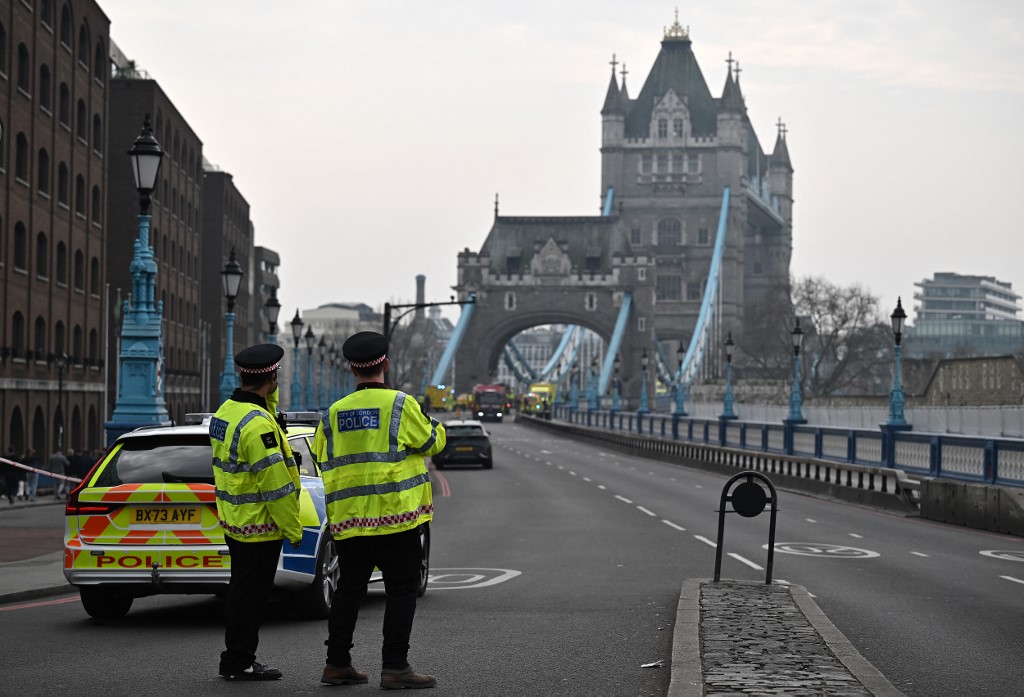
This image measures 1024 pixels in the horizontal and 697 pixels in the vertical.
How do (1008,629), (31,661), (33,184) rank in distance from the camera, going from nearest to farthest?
(31,661)
(1008,629)
(33,184)

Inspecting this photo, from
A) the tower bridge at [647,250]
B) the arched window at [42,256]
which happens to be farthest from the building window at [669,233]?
the arched window at [42,256]

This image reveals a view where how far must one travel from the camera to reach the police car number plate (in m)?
10.3

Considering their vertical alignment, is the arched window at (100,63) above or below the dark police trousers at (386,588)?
above

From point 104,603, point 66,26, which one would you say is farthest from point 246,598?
point 66,26

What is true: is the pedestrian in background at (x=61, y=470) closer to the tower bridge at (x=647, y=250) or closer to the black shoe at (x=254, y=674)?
the black shoe at (x=254, y=674)

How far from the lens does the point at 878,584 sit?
14211mm

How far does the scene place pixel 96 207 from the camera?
174ft

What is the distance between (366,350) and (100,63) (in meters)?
48.2

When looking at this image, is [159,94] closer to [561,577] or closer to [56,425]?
[56,425]

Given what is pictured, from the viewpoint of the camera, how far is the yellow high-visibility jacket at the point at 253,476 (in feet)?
27.8

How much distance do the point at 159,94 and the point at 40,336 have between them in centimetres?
2421

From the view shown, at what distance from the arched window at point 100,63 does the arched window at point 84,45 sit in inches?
42.6

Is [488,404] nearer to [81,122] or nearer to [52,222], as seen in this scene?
[81,122]

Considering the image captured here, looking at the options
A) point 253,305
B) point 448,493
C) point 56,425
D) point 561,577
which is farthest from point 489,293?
point 561,577
